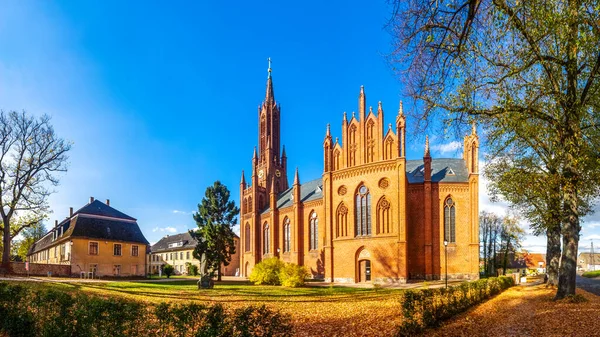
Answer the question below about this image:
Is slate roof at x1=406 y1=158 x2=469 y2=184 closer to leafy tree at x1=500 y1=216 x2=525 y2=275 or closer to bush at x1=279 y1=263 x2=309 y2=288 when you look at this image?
bush at x1=279 y1=263 x2=309 y2=288

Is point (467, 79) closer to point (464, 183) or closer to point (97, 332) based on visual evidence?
point (97, 332)

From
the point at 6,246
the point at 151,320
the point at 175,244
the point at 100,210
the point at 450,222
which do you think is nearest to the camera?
the point at 151,320

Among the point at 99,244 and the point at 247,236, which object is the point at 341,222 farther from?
the point at 99,244

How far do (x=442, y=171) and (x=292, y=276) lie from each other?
21.6 m

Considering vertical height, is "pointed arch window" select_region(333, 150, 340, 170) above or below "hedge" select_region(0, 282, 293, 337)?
above

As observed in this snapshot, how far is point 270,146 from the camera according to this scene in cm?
6569

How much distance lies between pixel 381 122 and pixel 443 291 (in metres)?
28.1

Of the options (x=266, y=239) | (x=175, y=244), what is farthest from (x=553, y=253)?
(x=175, y=244)

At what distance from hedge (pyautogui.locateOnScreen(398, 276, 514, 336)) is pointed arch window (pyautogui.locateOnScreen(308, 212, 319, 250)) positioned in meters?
32.1

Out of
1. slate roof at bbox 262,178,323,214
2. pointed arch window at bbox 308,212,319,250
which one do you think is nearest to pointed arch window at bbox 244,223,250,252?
slate roof at bbox 262,178,323,214

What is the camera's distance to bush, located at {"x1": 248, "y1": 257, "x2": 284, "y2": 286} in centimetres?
3706

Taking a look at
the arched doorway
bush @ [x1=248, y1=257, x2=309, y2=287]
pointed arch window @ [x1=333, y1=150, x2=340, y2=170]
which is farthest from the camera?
pointed arch window @ [x1=333, y1=150, x2=340, y2=170]

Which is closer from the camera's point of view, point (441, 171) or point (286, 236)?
point (441, 171)

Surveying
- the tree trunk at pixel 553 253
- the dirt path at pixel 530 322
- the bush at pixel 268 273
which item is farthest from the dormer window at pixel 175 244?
the dirt path at pixel 530 322
